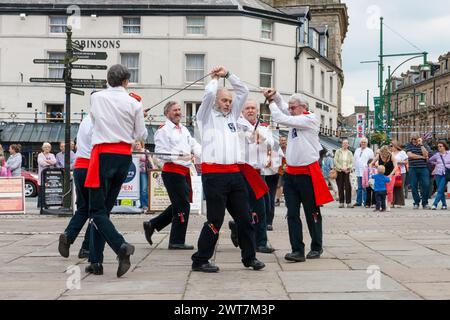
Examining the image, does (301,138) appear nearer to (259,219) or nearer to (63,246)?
(259,219)

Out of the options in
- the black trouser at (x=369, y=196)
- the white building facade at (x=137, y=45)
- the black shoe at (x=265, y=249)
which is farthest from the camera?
the white building facade at (x=137, y=45)

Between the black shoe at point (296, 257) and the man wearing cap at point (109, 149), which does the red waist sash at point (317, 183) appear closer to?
the black shoe at point (296, 257)

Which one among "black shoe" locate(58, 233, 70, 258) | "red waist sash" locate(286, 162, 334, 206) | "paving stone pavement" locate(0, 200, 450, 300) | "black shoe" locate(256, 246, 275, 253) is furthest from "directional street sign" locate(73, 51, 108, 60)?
"red waist sash" locate(286, 162, 334, 206)

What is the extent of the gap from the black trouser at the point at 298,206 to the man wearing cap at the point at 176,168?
5.10ft

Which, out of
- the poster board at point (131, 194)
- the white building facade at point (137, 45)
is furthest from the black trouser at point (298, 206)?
the white building facade at point (137, 45)

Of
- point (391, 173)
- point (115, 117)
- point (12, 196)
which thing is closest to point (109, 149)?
point (115, 117)

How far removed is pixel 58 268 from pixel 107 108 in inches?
70.8

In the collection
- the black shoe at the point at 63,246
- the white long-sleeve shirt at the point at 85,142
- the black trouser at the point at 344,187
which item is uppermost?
the white long-sleeve shirt at the point at 85,142

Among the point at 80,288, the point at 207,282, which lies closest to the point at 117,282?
the point at 80,288

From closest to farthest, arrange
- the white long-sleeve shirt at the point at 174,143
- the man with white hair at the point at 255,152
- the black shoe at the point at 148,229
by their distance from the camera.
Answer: the man with white hair at the point at 255,152 < the white long-sleeve shirt at the point at 174,143 < the black shoe at the point at 148,229

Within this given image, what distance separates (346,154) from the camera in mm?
18375

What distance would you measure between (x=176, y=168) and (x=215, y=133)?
211 cm

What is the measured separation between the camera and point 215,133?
21.8ft

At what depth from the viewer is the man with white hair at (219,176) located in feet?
21.7
